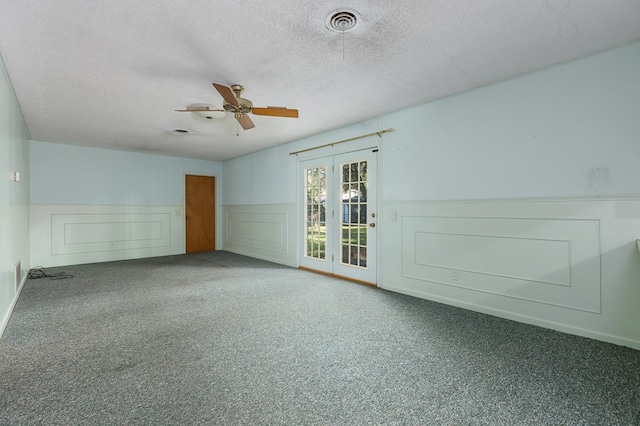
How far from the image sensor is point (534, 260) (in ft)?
9.27

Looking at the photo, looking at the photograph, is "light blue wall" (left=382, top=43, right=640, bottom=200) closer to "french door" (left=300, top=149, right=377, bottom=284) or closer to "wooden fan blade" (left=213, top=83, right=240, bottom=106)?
"french door" (left=300, top=149, right=377, bottom=284)

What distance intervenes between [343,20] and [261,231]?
4.96m

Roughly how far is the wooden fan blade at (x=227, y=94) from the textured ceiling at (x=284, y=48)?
197mm

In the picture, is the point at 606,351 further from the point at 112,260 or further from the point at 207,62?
the point at 112,260

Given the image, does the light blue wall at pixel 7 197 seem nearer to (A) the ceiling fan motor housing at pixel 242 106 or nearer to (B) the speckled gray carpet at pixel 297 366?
(B) the speckled gray carpet at pixel 297 366

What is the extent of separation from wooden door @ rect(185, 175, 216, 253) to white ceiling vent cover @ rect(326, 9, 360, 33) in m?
6.26

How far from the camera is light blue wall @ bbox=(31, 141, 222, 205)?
5.62 metres

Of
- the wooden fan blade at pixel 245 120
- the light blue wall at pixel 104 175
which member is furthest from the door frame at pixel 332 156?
the light blue wall at pixel 104 175

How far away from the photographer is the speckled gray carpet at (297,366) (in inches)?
63.5

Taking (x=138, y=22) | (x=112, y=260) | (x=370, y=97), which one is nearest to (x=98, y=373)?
(x=138, y=22)

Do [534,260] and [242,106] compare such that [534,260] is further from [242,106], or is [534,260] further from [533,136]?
[242,106]

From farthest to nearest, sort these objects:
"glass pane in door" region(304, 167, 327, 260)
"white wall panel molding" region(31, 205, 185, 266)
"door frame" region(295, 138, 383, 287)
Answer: "white wall panel molding" region(31, 205, 185, 266) < "glass pane in door" region(304, 167, 327, 260) < "door frame" region(295, 138, 383, 287)

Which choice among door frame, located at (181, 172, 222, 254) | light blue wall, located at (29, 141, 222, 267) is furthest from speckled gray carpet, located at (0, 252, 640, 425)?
door frame, located at (181, 172, 222, 254)

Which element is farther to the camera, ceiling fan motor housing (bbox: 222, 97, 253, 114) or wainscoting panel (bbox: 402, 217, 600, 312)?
ceiling fan motor housing (bbox: 222, 97, 253, 114)
